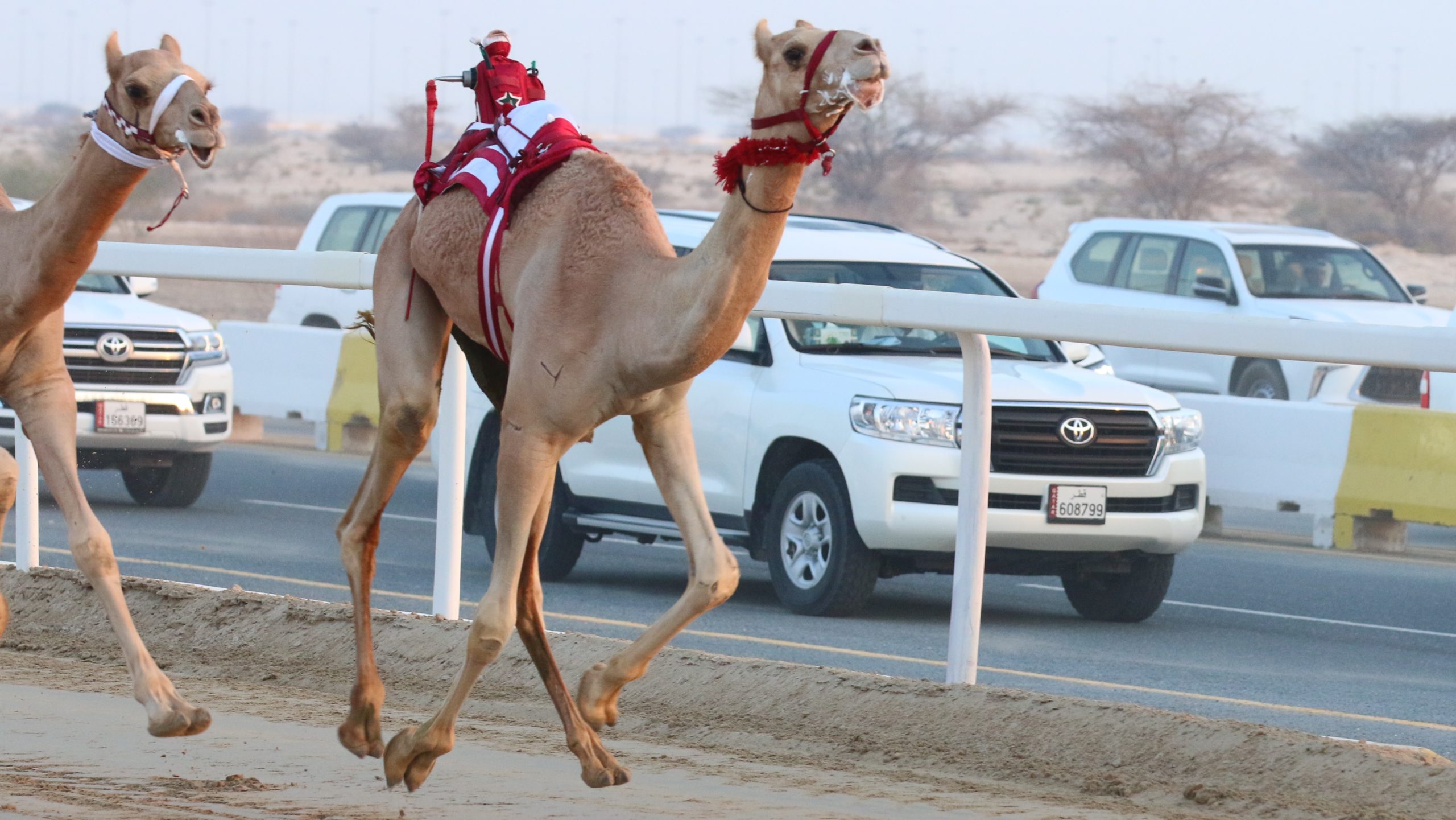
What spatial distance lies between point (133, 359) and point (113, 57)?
8139 mm

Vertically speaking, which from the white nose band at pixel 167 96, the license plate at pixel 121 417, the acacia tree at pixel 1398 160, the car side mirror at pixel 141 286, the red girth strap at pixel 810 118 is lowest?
the acacia tree at pixel 1398 160

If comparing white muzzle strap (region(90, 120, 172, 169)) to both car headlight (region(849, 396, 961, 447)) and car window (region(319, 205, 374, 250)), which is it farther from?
car window (region(319, 205, 374, 250))

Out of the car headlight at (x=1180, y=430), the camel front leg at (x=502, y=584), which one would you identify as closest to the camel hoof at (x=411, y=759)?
the camel front leg at (x=502, y=584)

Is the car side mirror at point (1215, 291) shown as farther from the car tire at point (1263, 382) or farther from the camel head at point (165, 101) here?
the camel head at point (165, 101)

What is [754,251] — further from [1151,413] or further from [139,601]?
[1151,413]

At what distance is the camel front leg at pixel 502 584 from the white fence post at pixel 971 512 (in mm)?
1951

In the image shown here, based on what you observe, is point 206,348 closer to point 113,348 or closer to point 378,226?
point 113,348

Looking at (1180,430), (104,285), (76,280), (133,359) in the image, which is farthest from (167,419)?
(76,280)

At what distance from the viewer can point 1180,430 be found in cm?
1084

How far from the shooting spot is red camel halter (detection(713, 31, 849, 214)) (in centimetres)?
475

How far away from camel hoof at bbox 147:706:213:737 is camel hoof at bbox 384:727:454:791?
65 cm

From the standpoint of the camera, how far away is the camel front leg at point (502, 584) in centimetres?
558

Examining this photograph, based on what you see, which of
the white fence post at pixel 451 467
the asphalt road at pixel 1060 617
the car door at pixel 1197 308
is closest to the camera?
the white fence post at pixel 451 467

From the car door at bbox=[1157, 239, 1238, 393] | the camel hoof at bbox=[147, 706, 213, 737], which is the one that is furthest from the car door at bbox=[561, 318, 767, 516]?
the car door at bbox=[1157, 239, 1238, 393]
